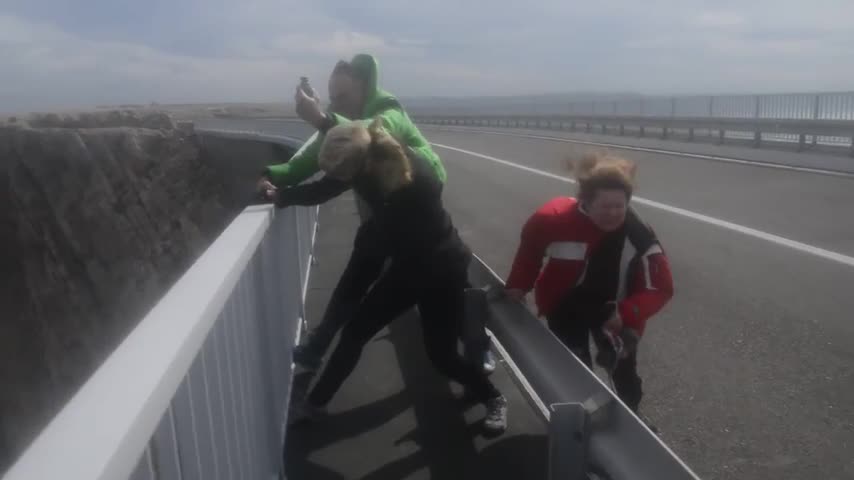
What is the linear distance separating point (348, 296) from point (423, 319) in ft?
2.27

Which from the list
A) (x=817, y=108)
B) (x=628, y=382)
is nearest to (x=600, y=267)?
(x=628, y=382)

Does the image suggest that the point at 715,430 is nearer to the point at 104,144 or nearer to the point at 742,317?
the point at 742,317

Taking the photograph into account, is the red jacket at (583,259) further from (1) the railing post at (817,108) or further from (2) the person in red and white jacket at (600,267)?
(1) the railing post at (817,108)

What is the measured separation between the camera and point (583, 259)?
4.45m

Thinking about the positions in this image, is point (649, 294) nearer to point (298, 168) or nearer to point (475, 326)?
point (475, 326)

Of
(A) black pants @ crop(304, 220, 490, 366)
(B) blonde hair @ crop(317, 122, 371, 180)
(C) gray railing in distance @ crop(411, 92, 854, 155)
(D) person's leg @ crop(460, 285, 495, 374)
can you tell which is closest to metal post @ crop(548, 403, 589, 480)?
(D) person's leg @ crop(460, 285, 495, 374)

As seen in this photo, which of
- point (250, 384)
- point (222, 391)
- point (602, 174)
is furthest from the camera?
point (602, 174)

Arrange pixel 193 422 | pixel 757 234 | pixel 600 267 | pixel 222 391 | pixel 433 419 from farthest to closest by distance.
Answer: pixel 757 234 < pixel 433 419 < pixel 600 267 < pixel 222 391 < pixel 193 422

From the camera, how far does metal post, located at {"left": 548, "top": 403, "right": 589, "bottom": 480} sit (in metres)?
2.97

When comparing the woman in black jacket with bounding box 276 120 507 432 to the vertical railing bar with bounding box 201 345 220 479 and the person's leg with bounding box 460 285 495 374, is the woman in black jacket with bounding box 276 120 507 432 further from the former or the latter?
the vertical railing bar with bounding box 201 345 220 479

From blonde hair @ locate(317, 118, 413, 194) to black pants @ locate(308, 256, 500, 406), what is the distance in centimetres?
57

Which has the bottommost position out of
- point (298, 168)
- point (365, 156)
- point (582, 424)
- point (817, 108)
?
point (582, 424)

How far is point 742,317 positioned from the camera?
25.2 ft

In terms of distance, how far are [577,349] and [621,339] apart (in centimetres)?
60
